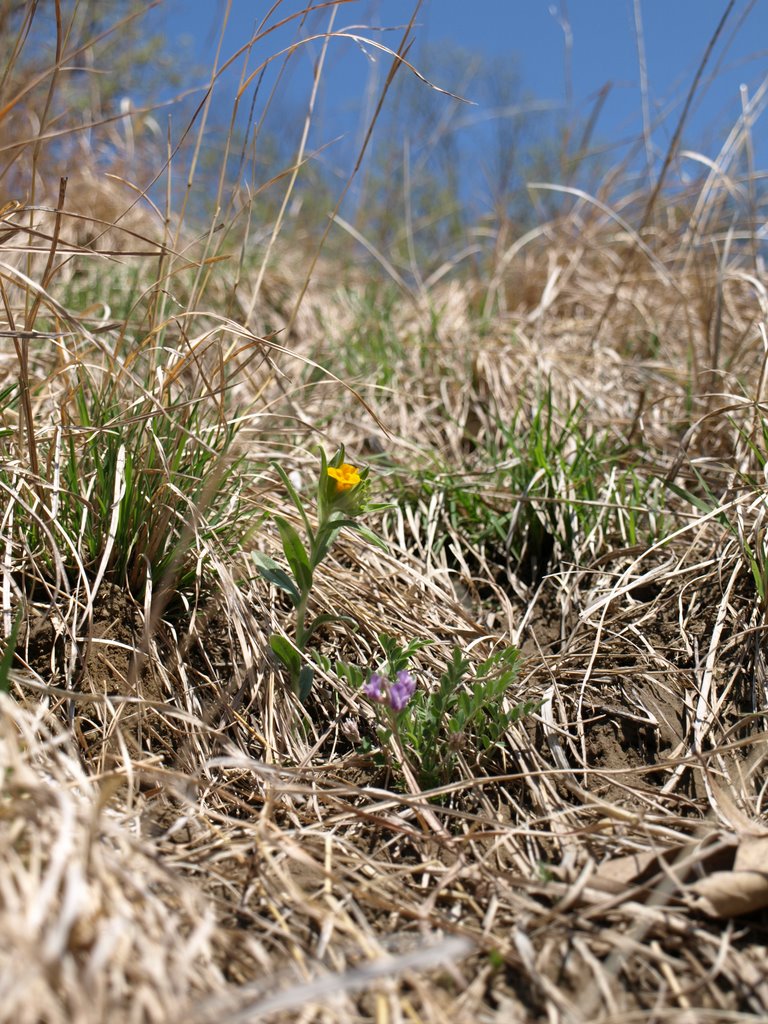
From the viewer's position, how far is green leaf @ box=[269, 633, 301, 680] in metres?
1.42

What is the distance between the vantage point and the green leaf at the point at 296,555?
1.42 meters

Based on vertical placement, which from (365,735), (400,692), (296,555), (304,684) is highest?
(296,555)

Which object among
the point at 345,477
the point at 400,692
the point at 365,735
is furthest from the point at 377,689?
the point at 345,477

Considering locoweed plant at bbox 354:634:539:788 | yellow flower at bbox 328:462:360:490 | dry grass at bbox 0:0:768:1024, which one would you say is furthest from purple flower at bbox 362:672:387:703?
yellow flower at bbox 328:462:360:490

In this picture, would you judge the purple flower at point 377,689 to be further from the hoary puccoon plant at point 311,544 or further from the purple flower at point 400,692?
the hoary puccoon plant at point 311,544

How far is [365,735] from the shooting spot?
1497 millimetres

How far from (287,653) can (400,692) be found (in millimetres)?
263

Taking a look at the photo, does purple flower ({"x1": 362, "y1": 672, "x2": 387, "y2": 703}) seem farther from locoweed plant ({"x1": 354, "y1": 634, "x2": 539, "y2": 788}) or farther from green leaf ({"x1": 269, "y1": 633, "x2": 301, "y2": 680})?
green leaf ({"x1": 269, "y1": 633, "x2": 301, "y2": 680})

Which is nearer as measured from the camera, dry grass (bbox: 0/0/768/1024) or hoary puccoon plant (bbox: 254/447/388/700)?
dry grass (bbox: 0/0/768/1024)

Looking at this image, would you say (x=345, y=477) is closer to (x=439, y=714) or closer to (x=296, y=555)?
(x=296, y=555)

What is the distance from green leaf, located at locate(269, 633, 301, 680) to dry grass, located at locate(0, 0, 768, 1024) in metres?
0.05

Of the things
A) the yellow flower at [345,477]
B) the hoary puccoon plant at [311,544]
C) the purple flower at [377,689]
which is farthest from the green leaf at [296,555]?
the purple flower at [377,689]

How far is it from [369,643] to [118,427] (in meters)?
0.65

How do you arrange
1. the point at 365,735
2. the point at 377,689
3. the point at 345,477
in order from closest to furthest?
the point at 377,689, the point at 345,477, the point at 365,735
